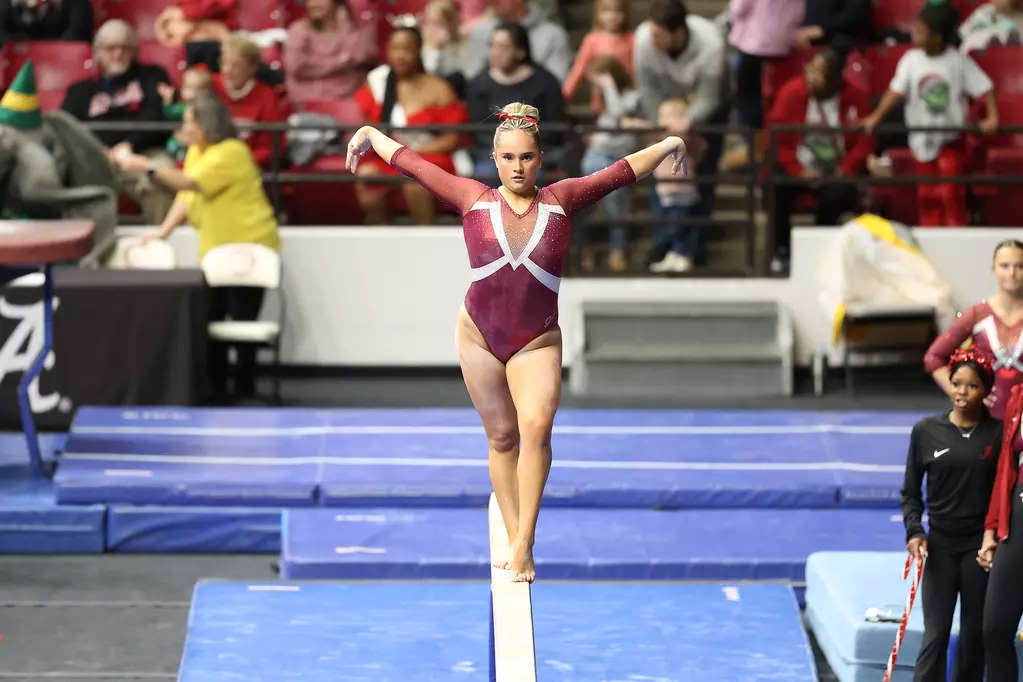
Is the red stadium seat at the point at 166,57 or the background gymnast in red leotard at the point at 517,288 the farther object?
the red stadium seat at the point at 166,57

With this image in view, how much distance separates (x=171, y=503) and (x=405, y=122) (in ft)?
10.5

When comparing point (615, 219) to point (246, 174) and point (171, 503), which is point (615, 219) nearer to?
point (246, 174)

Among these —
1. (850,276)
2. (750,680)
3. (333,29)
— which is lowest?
(750,680)

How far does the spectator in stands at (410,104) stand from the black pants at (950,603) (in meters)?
4.92

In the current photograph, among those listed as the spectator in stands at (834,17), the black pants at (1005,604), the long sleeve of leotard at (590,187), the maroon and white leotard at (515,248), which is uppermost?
the spectator in stands at (834,17)

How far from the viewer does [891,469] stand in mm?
7086

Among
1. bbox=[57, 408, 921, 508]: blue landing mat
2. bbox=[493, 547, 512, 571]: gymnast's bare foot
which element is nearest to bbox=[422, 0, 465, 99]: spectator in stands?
bbox=[57, 408, 921, 508]: blue landing mat

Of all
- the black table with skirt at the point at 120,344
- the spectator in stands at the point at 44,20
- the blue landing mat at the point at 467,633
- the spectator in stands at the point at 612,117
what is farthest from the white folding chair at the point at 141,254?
the blue landing mat at the point at 467,633

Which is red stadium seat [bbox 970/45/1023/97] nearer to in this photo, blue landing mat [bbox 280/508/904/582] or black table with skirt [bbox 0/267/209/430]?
blue landing mat [bbox 280/508/904/582]

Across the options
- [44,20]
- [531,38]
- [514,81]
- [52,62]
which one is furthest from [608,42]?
[44,20]

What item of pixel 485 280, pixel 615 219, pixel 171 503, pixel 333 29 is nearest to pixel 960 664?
pixel 485 280

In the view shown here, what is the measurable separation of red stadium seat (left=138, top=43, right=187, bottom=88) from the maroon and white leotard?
6293 mm

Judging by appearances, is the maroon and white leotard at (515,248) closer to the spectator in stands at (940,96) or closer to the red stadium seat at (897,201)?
the spectator in stands at (940,96)

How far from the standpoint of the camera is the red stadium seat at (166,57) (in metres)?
10.0
